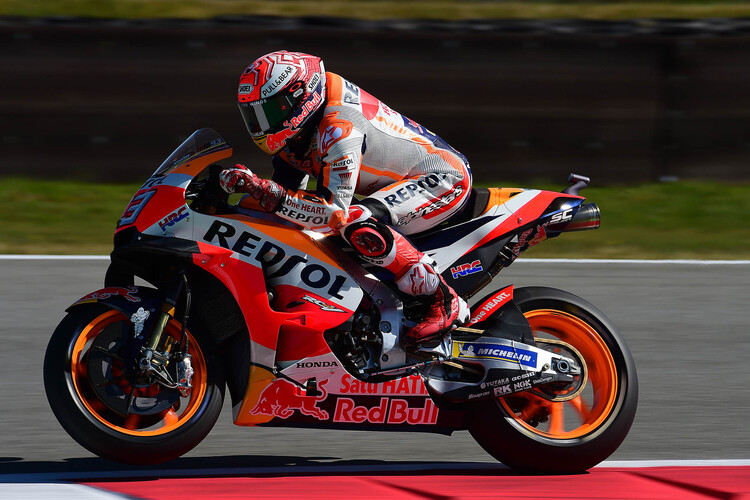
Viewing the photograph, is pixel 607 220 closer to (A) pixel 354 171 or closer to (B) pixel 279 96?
(A) pixel 354 171

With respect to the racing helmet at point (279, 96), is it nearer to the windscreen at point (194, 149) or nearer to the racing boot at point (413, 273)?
A: the windscreen at point (194, 149)

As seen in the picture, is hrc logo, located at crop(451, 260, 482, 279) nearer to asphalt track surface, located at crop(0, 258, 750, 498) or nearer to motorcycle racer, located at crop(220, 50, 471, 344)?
motorcycle racer, located at crop(220, 50, 471, 344)

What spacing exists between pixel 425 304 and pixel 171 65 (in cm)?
639

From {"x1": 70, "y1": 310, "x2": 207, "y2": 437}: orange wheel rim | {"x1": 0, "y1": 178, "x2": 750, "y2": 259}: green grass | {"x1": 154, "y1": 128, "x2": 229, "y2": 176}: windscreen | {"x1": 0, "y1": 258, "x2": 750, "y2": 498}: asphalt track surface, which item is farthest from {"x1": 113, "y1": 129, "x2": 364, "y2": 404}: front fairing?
{"x1": 0, "y1": 178, "x2": 750, "y2": 259}: green grass

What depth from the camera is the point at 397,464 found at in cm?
467

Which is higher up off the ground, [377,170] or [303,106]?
[303,106]

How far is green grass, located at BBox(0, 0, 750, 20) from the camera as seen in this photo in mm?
11328

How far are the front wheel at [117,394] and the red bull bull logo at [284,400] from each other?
0.63 feet

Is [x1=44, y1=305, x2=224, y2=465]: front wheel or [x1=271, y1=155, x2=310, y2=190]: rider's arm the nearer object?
[x1=44, y1=305, x2=224, y2=465]: front wheel

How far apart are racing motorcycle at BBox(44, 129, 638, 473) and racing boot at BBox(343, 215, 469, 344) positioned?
8cm

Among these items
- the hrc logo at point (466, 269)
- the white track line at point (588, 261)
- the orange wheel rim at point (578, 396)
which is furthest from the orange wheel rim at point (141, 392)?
the white track line at point (588, 261)

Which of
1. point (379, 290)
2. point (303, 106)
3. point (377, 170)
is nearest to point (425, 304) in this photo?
point (379, 290)

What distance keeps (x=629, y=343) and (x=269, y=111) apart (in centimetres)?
323

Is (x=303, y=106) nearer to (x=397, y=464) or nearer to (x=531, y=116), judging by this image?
(x=397, y=464)
